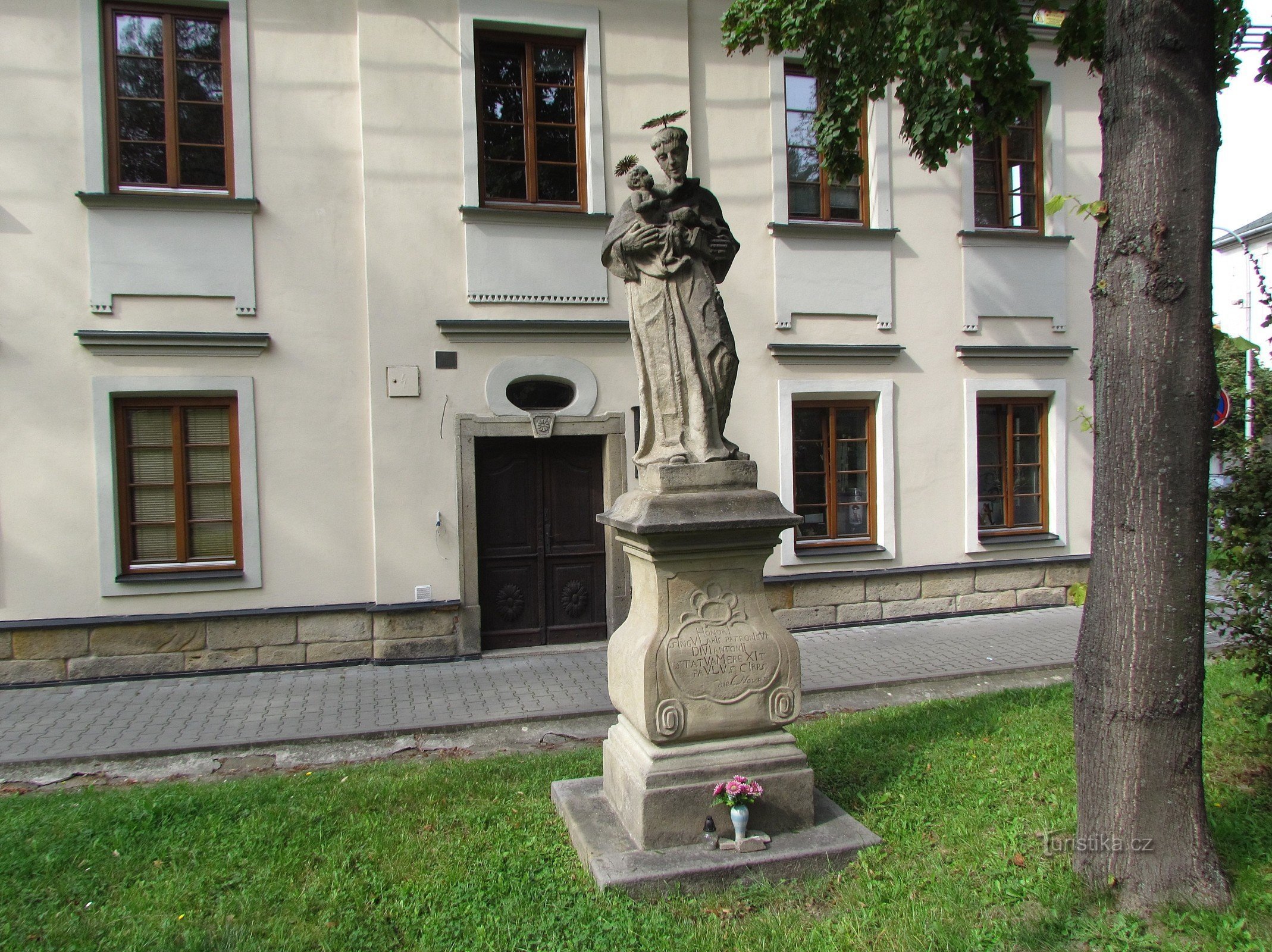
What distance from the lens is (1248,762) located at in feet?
14.6

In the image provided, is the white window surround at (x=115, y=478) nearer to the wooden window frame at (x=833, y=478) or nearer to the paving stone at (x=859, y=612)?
the wooden window frame at (x=833, y=478)

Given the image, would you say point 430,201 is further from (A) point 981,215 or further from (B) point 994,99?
(A) point 981,215

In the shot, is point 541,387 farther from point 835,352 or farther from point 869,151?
point 869,151

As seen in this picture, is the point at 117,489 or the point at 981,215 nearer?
the point at 117,489

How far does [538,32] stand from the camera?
333 inches

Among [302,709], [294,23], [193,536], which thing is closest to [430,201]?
[294,23]

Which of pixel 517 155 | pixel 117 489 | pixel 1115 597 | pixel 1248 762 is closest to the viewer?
pixel 1115 597

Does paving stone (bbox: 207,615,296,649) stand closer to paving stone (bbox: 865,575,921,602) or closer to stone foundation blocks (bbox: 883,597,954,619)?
paving stone (bbox: 865,575,921,602)

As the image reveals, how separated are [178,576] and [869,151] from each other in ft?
26.6

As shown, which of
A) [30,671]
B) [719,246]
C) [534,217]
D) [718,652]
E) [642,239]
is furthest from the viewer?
[534,217]

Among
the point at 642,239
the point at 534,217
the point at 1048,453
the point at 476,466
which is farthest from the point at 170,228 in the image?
the point at 1048,453

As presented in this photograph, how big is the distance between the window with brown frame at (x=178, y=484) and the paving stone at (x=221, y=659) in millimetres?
745

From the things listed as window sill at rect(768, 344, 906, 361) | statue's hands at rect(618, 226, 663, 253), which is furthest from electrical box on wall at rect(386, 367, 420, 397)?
statue's hands at rect(618, 226, 663, 253)

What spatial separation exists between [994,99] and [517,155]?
4.54m
